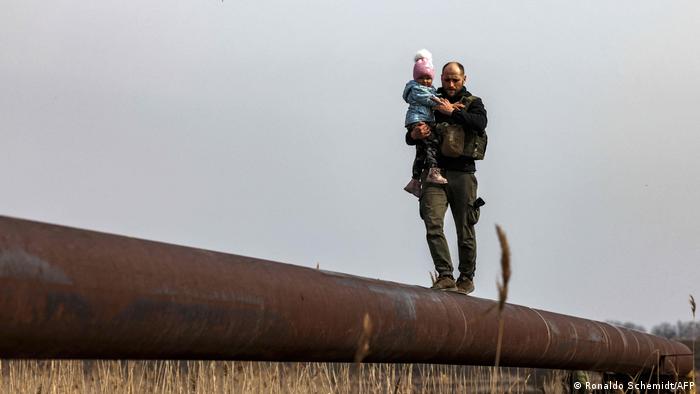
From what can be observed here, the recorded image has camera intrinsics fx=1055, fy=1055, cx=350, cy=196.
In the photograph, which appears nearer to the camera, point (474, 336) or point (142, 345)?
point (142, 345)

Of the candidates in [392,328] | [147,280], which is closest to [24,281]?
[147,280]

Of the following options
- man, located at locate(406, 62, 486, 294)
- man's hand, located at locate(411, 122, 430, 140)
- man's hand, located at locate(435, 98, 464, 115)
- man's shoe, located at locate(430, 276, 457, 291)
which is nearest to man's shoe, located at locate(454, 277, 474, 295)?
man, located at locate(406, 62, 486, 294)

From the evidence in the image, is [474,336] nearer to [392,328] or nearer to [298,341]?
[392,328]

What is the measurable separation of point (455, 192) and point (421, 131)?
1.17 feet

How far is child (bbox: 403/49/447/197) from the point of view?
5.28m

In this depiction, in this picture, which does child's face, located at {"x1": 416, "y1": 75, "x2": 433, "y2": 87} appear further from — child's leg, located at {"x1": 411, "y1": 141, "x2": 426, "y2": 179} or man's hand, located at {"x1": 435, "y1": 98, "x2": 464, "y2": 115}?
child's leg, located at {"x1": 411, "y1": 141, "x2": 426, "y2": 179}

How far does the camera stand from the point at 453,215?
543cm

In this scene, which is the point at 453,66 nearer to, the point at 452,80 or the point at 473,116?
the point at 452,80

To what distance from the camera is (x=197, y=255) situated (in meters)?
2.85

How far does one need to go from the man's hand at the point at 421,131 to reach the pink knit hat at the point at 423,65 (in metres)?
0.26

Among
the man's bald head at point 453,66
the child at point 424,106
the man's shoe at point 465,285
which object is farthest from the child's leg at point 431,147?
the man's shoe at point 465,285

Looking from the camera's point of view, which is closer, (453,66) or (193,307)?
(193,307)

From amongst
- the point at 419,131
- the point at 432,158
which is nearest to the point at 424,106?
the point at 419,131

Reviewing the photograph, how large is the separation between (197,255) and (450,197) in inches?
106
